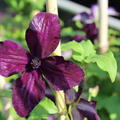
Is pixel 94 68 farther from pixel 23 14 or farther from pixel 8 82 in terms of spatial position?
pixel 23 14

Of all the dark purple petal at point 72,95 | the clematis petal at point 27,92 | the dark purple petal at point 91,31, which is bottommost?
the dark purple petal at point 91,31

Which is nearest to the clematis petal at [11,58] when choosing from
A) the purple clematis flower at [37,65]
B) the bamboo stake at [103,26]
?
the purple clematis flower at [37,65]

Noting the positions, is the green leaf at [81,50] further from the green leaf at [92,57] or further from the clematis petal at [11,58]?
the clematis petal at [11,58]

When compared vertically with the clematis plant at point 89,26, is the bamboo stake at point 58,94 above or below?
above

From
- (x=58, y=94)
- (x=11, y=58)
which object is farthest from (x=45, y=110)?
(x=11, y=58)

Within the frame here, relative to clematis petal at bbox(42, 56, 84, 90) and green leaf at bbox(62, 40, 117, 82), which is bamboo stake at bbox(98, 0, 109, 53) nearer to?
green leaf at bbox(62, 40, 117, 82)

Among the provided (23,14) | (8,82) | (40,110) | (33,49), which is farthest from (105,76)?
(23,14)
